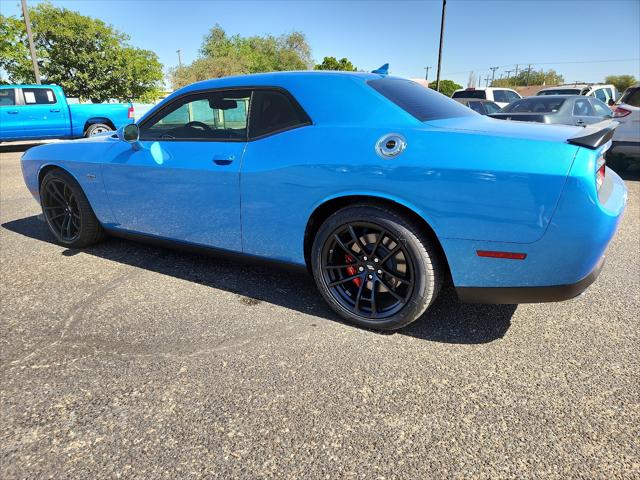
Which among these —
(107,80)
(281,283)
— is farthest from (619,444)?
(107,80)

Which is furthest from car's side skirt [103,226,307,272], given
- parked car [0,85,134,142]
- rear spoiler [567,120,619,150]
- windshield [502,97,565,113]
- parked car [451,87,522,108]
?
parked car [451,87,522,108]

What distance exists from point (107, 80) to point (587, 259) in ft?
90.5

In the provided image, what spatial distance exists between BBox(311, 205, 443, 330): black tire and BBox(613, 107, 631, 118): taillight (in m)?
6.61

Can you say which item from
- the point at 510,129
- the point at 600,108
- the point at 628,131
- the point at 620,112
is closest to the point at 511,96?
the point at 600,108

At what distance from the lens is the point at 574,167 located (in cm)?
196

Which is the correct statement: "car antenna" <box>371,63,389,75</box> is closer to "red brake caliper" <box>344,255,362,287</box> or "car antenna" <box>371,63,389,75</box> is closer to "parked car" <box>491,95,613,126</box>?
"red brake caliper" <box>344,255,362,287</box>

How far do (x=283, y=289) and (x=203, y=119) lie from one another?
1354 mm

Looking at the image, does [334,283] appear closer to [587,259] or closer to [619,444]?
[587,259]

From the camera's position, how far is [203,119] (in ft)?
10.4

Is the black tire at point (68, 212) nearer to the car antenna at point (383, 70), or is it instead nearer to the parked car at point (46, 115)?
the car antenna at point (383, 70)

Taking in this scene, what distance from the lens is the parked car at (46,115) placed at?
1212 cm

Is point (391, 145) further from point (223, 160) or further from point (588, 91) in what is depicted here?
point (588, 91)

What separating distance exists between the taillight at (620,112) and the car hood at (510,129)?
19.4 ft

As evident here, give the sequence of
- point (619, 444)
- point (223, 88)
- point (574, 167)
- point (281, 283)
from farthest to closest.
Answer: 1. point (281, 283)
2. point (223, 88)
3. point (574, 167)
4. point (619, 444)
